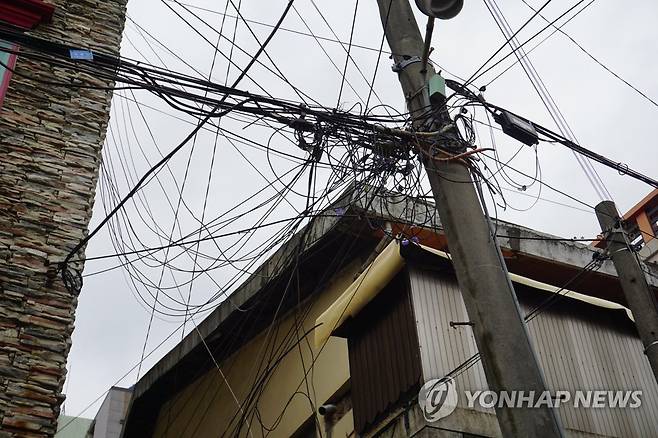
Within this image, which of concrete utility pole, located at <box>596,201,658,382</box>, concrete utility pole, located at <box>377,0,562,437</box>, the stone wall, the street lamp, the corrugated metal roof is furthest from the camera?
the corrugated metal roof

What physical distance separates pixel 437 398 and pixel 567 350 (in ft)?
6.82

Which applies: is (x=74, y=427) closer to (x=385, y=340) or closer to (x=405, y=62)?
(x=385, y=340)

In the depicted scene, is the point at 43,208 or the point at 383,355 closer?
the point at 43,208

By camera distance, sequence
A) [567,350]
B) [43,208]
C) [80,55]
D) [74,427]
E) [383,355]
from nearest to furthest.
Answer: [80,55]
[43,208]
[383,355]
[567,350]
[74,427]

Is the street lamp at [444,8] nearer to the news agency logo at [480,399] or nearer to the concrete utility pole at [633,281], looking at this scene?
the news agency logo at [480,399]

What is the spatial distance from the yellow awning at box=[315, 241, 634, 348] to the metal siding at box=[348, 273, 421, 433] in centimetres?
18

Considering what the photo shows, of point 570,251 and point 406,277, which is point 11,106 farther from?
point 570,251

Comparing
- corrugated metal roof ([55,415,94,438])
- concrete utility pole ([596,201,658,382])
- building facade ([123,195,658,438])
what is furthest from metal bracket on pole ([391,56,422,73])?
corrugated metal roof ([55,415,94,438])

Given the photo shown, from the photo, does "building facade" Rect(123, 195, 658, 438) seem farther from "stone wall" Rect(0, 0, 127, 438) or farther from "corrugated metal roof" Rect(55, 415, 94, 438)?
"corrugated metal roof" Rect(55, 415, 94, 438)

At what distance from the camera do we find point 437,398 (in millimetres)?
7312

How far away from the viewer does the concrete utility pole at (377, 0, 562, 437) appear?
4.39m

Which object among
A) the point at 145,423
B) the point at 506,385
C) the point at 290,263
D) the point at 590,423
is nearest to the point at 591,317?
the point at 590,423

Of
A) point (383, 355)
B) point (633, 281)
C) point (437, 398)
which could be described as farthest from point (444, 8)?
point (383, 355)

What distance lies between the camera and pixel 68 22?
9.02 meters
